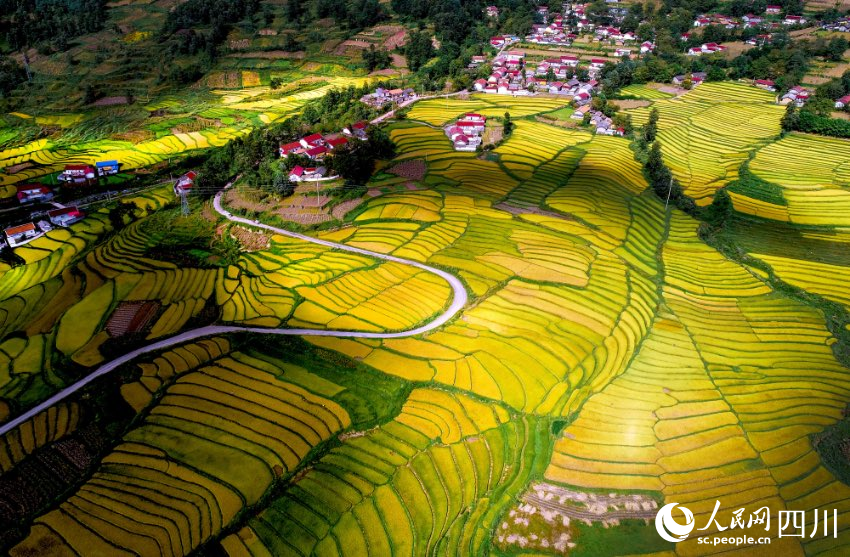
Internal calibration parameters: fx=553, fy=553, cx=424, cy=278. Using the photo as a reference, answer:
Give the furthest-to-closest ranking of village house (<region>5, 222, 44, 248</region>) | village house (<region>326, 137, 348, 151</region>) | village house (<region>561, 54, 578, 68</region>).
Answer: village house (<region>561, 54, 578, 68</region>) < village house (<region>326, 137, 348, 151</region>) < village house (<region>5, 222, 44, 248</region>)

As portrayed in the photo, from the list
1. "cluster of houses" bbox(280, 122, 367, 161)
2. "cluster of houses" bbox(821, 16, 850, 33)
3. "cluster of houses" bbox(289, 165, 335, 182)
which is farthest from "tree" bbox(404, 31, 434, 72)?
"cluster of houses" bbox(821, 16, 850, 33)

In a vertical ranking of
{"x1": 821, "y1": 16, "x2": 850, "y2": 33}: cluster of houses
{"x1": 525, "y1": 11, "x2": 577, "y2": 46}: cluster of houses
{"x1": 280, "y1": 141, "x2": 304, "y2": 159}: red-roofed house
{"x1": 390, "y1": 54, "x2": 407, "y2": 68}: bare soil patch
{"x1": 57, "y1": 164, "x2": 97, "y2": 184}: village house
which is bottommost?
{"x1": 57, "y1": 164, "x2": 97, "y2": 184}: village house

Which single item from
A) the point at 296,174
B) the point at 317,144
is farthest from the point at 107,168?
the point at 317,144

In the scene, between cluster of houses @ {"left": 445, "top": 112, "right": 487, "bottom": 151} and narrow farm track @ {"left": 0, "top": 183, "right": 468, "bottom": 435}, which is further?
cluster of houses @ {"left": 445, "top": 112, "right": 487, "bottom": 151}

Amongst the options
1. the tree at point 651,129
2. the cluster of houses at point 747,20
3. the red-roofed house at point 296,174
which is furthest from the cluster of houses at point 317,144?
the cluster of houses at point 747,20

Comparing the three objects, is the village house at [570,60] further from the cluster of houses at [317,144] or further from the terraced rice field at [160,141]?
the cluster of houses at [317,144]

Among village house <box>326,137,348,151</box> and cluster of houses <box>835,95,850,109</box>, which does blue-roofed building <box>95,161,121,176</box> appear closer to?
village house <box>326,137,348,151</box>

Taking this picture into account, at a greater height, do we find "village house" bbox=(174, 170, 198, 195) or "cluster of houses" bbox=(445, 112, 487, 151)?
"cluster of houses" bbox=(445, 112, 487, 151)
